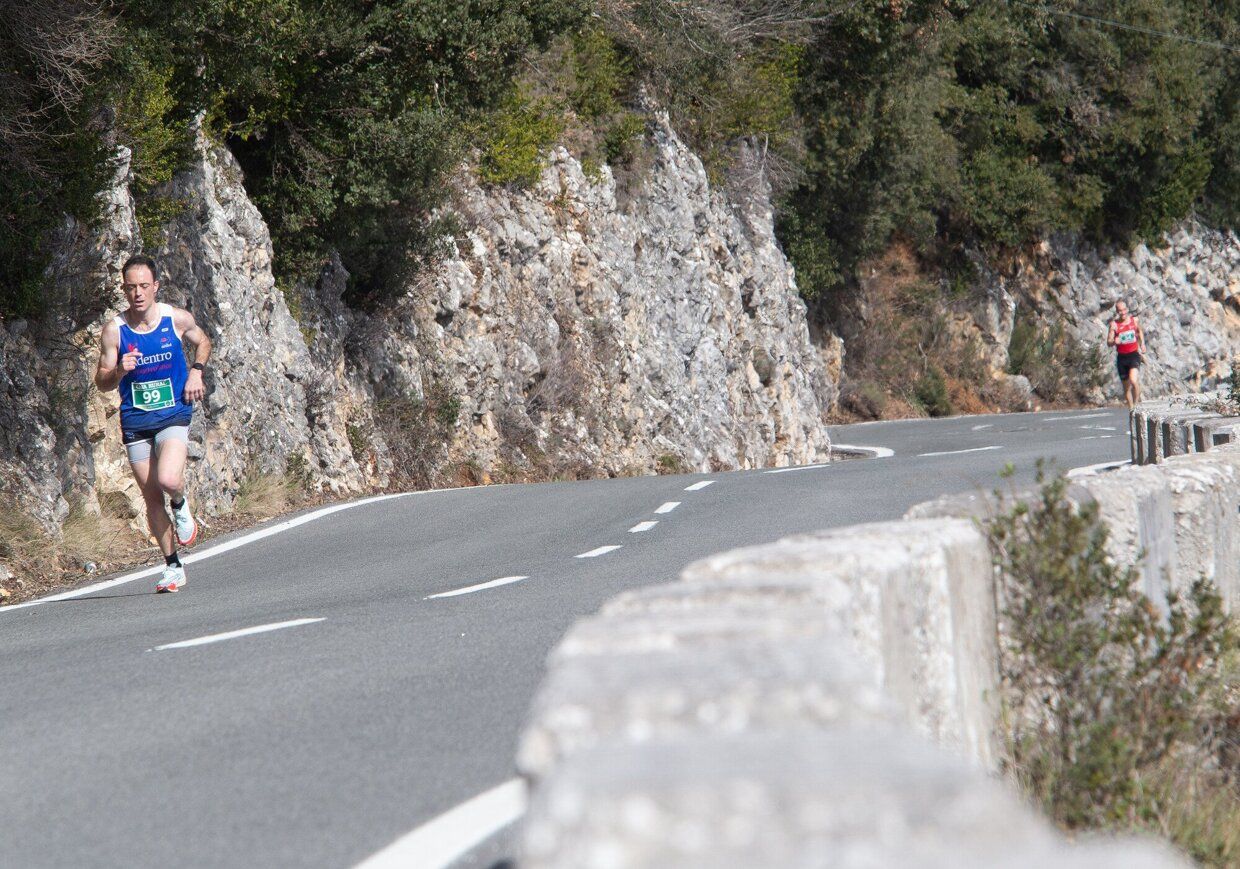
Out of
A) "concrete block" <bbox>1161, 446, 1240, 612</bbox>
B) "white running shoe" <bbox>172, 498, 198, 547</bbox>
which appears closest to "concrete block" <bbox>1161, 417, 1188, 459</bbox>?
"concrete block" <bbox>1161, 446, 1240, 612</bbox>

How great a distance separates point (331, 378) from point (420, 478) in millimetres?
2060

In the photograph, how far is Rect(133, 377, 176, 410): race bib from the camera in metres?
9.89

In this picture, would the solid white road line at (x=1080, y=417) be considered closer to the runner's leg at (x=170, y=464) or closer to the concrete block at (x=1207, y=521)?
the runner's leg at (x=170, y=464)

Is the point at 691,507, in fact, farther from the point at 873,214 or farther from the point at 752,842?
the point at 873,214

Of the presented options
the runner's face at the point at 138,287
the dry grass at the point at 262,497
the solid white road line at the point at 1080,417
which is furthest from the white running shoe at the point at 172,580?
the solid white road line at the point at 1080,417

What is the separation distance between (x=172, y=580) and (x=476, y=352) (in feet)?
40.8

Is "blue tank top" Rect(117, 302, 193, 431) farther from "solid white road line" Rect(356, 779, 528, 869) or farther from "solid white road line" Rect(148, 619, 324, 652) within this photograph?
"solid white road line" Rect(356, 779, 528, 869)

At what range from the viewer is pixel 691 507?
14.1 m

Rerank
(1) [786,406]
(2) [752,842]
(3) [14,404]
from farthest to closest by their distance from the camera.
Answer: (1) [786,406], (3) [14,404], (2) [752,842]

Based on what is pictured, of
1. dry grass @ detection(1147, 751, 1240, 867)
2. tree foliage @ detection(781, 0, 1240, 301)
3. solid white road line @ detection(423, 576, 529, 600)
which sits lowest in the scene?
dry grass @ detection(1147, 751, 1240, 867)

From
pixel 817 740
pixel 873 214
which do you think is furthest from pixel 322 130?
pixel 873 214

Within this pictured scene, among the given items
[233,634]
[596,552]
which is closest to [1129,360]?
[596,552]

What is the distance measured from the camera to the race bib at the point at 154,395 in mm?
9891

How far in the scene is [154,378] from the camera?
9.88m
